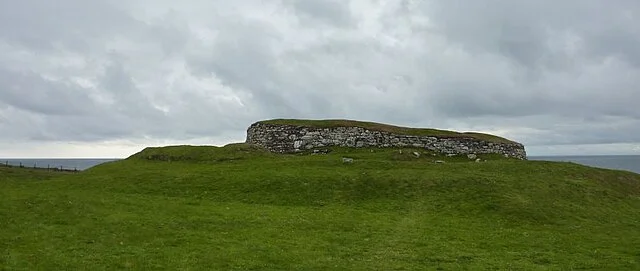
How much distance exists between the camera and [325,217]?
3859 centimetres

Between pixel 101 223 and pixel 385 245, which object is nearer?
pixel 385 245

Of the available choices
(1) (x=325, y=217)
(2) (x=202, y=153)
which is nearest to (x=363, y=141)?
(2) (x=202, y=153)

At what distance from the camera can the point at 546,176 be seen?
53094 mm

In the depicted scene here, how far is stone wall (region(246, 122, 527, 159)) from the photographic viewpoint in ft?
233

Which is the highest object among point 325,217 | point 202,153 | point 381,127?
point 381,127

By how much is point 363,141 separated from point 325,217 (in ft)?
112

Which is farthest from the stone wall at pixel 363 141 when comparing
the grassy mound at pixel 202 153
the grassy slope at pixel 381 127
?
the grassy mound at pixel 202 153

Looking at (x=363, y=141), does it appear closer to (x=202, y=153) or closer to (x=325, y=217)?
(x=202, y=153)

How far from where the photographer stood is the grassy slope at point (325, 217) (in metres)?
26.6

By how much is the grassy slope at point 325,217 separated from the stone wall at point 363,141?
6.43 m

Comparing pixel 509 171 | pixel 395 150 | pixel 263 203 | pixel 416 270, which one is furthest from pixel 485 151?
pixel 416 270

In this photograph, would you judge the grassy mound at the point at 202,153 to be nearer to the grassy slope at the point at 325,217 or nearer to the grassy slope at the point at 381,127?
the grassy slope at the point at 325,217

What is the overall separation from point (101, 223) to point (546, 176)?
131ft

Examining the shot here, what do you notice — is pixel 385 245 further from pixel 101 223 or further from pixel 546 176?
pixel 546 176
